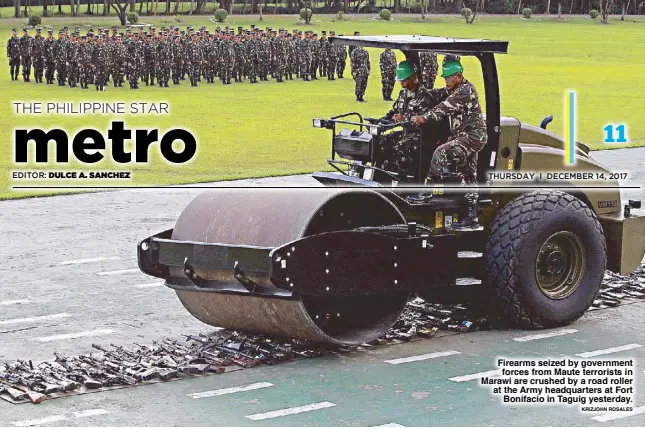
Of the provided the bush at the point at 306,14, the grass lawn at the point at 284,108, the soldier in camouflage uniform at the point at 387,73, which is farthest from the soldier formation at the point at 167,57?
the bush at the point at 306,14

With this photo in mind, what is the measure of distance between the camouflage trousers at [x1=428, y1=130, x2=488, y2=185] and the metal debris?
1.17 m

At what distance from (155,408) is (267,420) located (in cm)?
75

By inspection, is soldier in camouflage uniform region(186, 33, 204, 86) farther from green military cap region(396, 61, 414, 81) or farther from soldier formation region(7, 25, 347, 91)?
green military cap region(396, 61, 414, 81)

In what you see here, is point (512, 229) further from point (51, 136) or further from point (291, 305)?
point (51, 136)

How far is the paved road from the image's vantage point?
8312 millimetres

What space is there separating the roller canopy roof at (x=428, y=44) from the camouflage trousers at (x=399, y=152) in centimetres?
72

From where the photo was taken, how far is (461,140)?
10398 mm

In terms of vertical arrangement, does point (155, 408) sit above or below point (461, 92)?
below

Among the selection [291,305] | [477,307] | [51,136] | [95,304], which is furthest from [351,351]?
[51,136]

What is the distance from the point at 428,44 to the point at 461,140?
0.82 meters

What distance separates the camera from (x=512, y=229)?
10.4 meters

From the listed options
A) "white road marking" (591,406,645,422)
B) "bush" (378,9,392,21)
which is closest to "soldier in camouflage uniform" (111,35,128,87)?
"white road marking" (591,406,645,422)

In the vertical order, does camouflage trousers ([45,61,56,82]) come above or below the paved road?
below

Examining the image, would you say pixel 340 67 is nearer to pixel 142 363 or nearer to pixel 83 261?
pixel 83 261
